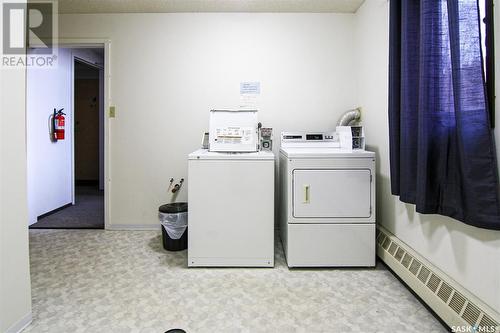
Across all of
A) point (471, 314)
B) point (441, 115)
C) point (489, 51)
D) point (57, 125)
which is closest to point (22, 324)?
point (471, 314)

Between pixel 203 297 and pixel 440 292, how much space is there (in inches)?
54.5

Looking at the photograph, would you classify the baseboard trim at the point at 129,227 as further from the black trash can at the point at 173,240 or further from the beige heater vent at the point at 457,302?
the beige heater vent at the point at 457,302

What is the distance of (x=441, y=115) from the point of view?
1.54 metres

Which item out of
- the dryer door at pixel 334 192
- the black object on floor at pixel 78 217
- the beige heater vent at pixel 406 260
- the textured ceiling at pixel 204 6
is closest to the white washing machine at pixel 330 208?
the dryer door at pixel 334 192

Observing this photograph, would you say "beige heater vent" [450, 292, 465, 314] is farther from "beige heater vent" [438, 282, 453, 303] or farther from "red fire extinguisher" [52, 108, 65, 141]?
"red fire extinguisher" [52, 108, 65, 141]

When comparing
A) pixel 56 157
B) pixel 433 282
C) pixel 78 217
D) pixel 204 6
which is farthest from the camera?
pixel 56 157

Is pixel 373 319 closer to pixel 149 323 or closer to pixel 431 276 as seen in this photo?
pixel 431 276

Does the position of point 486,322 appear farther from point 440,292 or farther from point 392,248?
point 392,248

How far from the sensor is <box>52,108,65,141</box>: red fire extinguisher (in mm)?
3762

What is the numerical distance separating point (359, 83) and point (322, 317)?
2.30 metres

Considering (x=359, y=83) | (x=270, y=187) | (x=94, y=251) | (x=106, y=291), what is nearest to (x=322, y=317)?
(x=270, y=187)

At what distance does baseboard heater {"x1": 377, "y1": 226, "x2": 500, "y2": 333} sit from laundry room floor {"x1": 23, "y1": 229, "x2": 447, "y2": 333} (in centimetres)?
9

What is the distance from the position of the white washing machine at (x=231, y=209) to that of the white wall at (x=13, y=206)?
3.39 feet

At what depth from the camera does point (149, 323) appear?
160 cm
